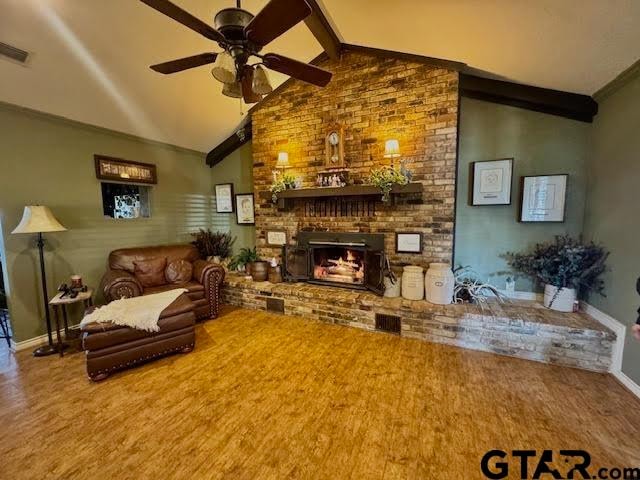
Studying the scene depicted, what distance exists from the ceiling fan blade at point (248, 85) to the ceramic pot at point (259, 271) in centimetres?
247

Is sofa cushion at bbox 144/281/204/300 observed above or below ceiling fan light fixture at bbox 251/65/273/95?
below

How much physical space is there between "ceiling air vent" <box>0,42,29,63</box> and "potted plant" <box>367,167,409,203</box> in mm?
3573

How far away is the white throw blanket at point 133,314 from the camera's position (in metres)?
2.43

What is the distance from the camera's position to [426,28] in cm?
263

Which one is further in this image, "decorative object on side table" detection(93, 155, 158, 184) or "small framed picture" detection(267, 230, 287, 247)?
"small framed picture" detection(267, 230, 287, 247)

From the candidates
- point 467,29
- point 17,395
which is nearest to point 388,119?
point 467,29

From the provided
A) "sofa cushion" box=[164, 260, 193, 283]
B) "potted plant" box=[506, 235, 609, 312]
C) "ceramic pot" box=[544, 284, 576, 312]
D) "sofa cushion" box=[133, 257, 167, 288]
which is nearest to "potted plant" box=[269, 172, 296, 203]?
"sofa cushion" box=[164, 260, 193, 283]

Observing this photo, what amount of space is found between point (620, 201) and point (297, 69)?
291 cm

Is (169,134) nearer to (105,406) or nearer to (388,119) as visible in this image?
(388,119)

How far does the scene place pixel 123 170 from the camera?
12.8ft

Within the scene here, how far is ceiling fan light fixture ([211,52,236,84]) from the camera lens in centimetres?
171

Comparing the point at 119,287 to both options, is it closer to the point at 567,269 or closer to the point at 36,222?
the point at 36,222

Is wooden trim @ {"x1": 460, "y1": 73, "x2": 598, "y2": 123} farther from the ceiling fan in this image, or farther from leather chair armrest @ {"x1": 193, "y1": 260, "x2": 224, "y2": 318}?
leather chair armrest @ {"x1": 193, "y1": 260, "x2": 224, "y2": 318}

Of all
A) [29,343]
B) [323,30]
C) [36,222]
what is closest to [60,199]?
[36,222]
